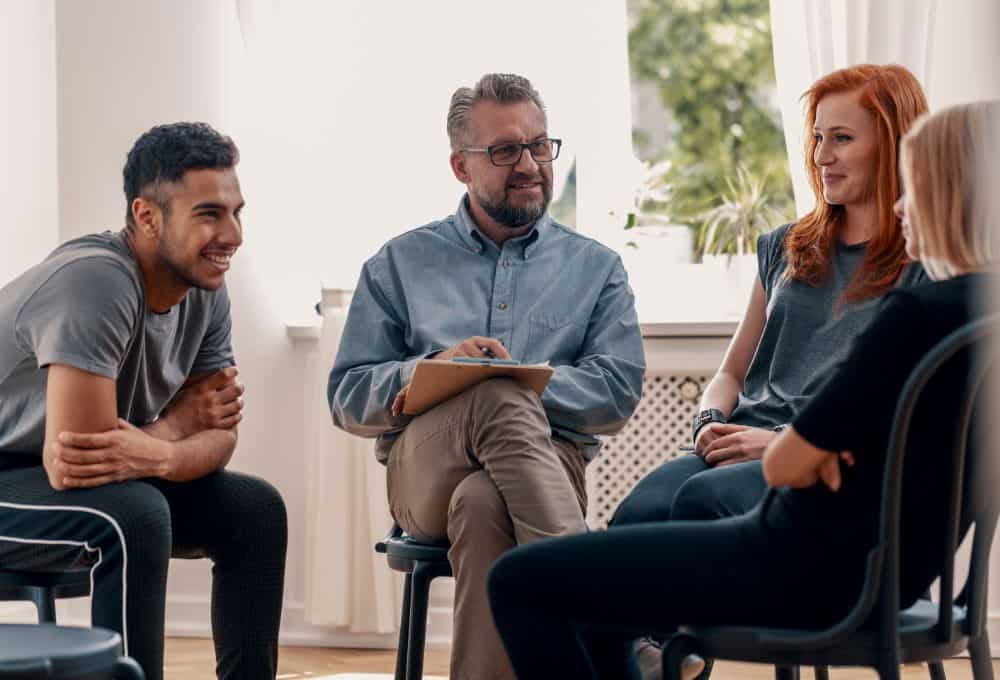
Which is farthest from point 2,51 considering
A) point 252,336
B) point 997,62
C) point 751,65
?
point 751,65

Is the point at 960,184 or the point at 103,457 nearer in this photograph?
the point at 960,184

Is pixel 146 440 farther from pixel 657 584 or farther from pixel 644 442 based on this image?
pixel 644 442

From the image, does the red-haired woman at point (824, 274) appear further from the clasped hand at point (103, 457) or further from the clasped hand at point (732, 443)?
the clasped hand at point (103, 457)

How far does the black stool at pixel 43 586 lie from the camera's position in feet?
6.95

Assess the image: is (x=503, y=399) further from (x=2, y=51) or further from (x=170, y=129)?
(x=2, y=51)

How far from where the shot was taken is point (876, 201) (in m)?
2.30

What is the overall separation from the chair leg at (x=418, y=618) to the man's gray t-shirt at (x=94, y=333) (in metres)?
0.58

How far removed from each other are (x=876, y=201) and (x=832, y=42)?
1.24 m

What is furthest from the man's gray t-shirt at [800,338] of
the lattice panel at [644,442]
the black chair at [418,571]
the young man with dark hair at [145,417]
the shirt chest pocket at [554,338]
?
the lattice panel at [644,442]

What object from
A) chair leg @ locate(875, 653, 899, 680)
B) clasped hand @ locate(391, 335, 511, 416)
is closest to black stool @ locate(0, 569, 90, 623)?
clasped hand @ locate(391, 335, 511, 416)

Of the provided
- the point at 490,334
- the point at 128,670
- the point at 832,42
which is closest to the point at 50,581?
the point at 128,670

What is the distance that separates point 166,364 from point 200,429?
0.15m

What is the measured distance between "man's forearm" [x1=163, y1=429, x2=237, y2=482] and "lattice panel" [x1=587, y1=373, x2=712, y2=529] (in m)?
1.39

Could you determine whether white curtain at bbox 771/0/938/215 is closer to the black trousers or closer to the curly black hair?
the curly black hair
